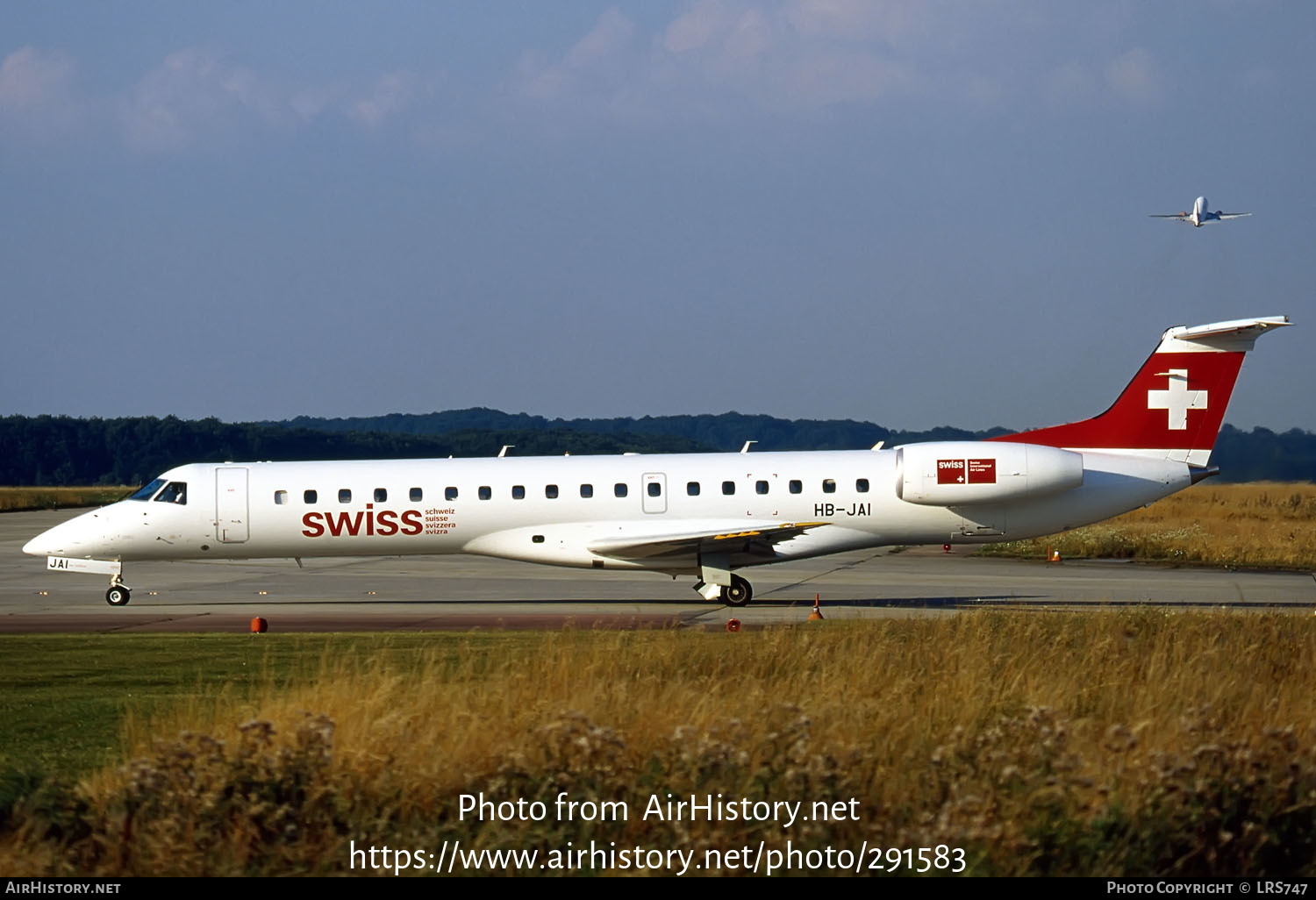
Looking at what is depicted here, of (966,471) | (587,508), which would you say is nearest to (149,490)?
(587,508)

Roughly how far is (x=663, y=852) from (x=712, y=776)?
63 cm

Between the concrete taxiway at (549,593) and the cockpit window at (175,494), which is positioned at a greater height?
the cockpit window at (175,494)

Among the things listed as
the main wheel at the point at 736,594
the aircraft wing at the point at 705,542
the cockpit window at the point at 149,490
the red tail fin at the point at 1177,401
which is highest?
the red tail fin at the point at 1177,401

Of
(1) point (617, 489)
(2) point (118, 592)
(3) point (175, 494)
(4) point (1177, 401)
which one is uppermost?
(4) point (1177, 401)

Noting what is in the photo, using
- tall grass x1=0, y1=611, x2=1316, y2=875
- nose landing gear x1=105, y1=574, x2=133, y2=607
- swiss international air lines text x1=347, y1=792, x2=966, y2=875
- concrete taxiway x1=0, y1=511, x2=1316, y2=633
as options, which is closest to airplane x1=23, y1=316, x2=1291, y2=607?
nose landing gear x1=105, y1=574, x2=133, y2=607

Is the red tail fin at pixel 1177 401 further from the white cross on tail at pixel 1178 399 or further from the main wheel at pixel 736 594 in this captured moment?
the main wheel at pixel 736 594

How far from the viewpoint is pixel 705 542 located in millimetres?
23734

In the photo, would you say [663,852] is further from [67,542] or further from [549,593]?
[67,542]

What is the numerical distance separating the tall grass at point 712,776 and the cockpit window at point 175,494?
54.2 feet

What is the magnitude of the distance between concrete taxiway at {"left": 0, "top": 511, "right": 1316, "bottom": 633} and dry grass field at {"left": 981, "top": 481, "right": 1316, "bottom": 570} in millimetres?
1896

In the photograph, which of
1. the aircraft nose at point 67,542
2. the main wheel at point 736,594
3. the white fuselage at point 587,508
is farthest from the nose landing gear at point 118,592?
the main wheel at point 736,594

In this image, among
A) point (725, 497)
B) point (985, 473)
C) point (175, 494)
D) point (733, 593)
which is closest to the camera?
point (985, 473)

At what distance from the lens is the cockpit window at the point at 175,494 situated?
25625 mm

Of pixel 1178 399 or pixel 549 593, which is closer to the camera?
pixel 1178 399
